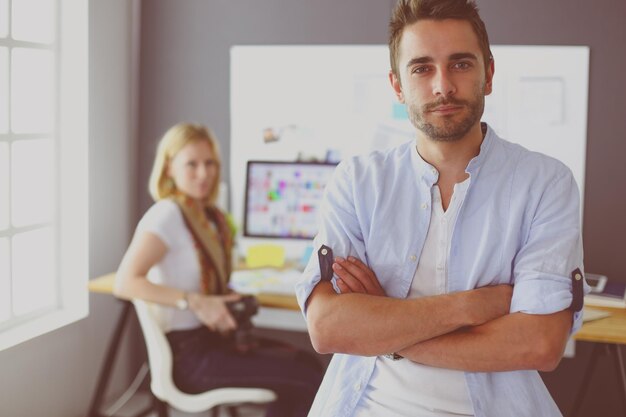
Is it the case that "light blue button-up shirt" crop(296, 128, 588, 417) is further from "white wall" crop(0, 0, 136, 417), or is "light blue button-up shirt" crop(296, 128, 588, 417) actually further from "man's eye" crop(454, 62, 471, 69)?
"white wall" crop(0, 0, 136, 417)

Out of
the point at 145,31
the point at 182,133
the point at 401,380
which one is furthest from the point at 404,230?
the point at 145,31

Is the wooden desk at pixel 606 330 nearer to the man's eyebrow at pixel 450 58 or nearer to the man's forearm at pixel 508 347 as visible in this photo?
the man's forearm at pixel 508 347

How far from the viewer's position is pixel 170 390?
282 cm

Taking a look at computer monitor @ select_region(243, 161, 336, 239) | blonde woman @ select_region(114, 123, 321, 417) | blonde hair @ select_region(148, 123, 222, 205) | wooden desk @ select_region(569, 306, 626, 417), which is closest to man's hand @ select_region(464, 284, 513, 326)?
wooden desk @ select_region(569, 306, 626, 417)

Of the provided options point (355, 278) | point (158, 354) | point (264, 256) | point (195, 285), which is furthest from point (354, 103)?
point (355, 278)

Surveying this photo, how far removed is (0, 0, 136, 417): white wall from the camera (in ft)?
11.5

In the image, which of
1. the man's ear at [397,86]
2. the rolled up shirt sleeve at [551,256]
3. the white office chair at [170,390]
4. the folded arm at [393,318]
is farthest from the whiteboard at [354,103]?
the folded arm at [393,318]

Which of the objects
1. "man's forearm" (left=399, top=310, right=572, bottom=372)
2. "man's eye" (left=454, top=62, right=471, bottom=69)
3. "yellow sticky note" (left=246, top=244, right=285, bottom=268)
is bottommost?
"yellow sticky note" (left=246, top=244, right=285, bottom=268)

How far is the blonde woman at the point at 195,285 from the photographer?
2.87 m

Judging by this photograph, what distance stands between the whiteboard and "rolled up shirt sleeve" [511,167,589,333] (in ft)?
6.27

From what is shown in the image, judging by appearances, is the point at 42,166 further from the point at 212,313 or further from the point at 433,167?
the point at 433,167

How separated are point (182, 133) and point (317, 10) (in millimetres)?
1059

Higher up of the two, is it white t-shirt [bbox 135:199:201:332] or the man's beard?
the man's beard

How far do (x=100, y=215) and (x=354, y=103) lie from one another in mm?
1358
